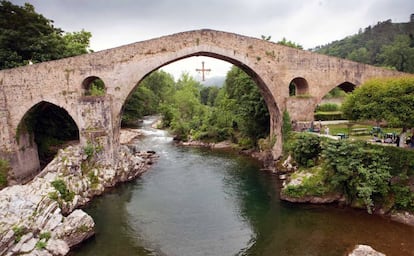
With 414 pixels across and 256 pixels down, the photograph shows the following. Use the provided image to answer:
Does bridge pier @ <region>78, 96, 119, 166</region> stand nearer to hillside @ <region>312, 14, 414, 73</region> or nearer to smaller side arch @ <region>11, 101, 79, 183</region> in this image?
smaller side arch @ <region>11, 101, 79, 183</region>

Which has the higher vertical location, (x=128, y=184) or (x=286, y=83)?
(x=286, y=83)

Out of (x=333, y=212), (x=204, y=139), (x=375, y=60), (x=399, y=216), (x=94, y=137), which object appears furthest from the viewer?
(x=375, y=60)

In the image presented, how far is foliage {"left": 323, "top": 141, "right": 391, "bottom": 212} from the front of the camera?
11539 mm

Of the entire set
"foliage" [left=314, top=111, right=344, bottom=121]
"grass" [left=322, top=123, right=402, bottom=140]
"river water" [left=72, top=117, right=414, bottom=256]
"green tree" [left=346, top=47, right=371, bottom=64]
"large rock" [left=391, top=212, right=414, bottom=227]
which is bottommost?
Result: "river water" [left=72, top=117, right=414, bottom=256]

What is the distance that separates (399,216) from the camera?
11.4 metres

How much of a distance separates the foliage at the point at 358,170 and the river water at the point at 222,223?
999 millimetres

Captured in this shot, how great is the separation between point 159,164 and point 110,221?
836cm

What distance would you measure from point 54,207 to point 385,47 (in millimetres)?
64510

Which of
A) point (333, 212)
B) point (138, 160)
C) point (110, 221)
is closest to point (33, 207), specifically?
point (110, 221)

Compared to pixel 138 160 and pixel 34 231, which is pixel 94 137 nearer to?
pixel 138 160

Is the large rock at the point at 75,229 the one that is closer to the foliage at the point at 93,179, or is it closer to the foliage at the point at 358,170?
the foliage at the point at 93,179

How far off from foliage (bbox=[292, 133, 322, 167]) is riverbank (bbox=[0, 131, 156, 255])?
415 inches

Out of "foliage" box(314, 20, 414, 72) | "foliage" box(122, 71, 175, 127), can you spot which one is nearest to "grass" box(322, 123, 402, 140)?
"foliage" box(122, 71, 175, 127)

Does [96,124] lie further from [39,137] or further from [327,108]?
[327,108]
